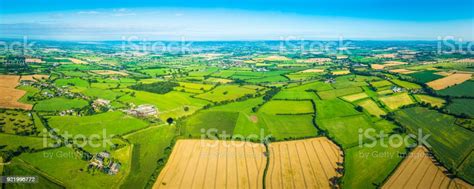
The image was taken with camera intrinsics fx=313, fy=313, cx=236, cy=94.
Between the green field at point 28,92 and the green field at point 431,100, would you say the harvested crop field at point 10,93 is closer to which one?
the green field at point 28,92

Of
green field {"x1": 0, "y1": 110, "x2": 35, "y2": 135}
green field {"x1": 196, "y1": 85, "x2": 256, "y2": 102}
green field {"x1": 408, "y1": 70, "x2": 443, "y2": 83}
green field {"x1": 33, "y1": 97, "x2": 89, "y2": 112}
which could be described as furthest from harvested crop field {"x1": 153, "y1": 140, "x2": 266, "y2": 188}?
green field {"x1": 408, "y1": 70, "x2": 443, "y2": 83}

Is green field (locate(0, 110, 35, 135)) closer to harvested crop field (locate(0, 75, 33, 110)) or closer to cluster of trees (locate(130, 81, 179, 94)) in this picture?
harvested crop field (locate(0, 75, 33, 110))

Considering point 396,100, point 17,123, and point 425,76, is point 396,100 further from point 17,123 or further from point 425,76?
point 17,123

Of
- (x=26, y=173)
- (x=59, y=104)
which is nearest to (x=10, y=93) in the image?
(x=59, y=104)

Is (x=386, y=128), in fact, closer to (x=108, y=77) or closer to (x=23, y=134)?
(x=23, y=134)

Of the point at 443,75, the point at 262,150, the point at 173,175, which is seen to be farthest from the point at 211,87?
the point at 443,75

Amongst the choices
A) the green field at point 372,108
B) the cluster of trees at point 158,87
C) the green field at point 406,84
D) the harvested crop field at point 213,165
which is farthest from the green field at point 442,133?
the cluster of trees at point 158,87

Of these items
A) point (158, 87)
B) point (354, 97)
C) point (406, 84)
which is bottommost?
point (354, 97)
